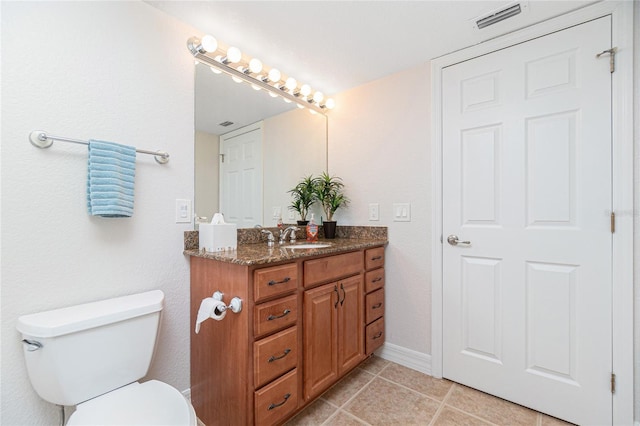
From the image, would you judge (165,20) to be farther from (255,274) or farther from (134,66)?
(255,274)

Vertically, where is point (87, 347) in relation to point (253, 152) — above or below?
below

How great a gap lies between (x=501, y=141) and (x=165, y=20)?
6.68 ft

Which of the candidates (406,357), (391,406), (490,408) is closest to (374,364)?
(406,357)

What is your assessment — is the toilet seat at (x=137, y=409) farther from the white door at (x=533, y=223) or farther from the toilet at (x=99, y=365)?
the white door at (x=533, y=223)

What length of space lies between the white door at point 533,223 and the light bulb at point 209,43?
149cm

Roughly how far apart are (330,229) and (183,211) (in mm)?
1161

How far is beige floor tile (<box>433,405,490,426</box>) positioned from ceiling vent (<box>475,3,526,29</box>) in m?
2.19

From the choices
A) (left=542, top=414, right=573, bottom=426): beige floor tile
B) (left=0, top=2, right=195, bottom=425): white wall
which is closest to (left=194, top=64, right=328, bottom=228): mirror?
(left=0, top=2, right=195, bottom=425): white wall

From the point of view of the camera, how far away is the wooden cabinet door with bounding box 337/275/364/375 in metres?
1.70

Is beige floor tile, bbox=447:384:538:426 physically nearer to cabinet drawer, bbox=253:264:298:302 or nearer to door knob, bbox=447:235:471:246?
door knob, bbox=447:235:471:246

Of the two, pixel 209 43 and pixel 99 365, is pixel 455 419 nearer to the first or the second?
pixel 99 365

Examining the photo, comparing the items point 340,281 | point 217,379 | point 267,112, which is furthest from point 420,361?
point 267,112

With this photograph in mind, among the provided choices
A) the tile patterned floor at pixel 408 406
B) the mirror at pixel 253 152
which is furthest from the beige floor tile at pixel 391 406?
the mirror at pixel 253 152

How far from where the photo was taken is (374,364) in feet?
6.85
